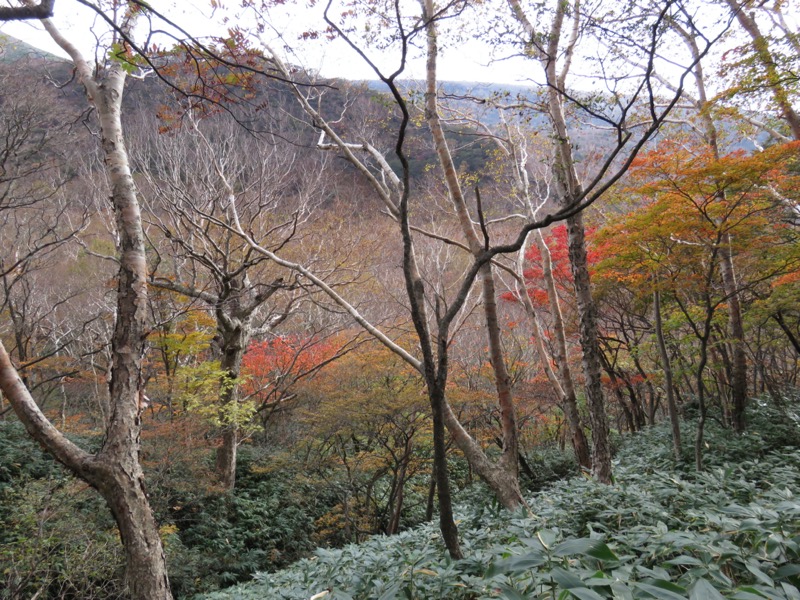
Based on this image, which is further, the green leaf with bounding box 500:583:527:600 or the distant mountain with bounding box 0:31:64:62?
the distant mountain with bounding box 0:31:64:62

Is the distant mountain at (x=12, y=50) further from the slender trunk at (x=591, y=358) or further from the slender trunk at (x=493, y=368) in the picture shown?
the slender trunk at (x=591, y=358)

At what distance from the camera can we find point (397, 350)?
13.3 feet

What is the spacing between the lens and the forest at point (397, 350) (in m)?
2.31

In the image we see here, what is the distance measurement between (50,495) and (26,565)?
2.40 ft

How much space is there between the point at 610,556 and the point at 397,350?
272 centimetres

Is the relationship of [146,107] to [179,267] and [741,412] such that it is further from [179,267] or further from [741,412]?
[741,412]

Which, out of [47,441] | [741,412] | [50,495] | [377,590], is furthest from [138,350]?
[741,412]

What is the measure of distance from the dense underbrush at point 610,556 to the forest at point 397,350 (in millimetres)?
18

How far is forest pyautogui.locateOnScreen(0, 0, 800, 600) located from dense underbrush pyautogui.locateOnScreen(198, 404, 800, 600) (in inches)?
0.7

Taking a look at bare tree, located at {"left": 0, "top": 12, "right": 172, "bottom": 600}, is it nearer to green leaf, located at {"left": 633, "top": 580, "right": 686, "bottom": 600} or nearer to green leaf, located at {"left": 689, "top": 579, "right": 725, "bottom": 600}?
green leaf, located at {"left": 633, "top": 580, "right": 686, "bottom": 600}

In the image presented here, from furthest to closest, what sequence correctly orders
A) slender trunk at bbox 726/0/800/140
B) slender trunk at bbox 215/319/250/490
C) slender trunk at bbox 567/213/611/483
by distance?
1. slender trunk at bbox 215/319/250/490
2. slender trunk at bbox 726/0/800/140
3. slender trunk at bbox 567/213/611/483

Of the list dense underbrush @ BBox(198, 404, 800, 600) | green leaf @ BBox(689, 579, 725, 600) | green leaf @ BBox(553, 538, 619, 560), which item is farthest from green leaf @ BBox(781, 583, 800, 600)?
green leaf @ BBox(553, 538, 619, 560)

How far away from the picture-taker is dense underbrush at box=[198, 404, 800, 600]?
4.59 feet

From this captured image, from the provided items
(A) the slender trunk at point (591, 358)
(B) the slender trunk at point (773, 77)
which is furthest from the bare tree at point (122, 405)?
(B) the slender trunk at point (773, 77)
